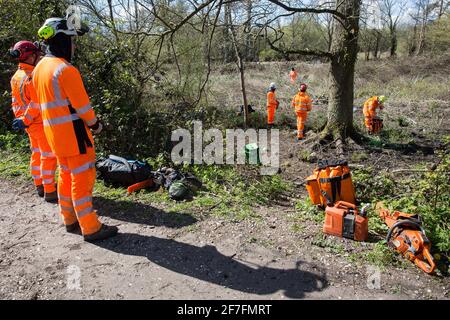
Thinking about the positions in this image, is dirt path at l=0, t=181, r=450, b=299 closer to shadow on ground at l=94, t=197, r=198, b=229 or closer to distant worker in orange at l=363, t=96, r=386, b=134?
shadow on ground at l=94, t=197, r=198, b=229

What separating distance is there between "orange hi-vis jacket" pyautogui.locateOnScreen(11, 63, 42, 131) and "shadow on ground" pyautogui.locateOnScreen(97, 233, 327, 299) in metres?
2.25

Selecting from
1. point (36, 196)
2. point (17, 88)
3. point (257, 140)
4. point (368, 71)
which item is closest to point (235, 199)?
point (36, 196)

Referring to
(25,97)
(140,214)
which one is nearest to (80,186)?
(140,214)

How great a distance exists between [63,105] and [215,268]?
7.71ft

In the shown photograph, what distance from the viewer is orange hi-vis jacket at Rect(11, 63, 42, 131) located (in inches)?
196

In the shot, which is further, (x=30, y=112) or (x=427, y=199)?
(x=30, y=112)

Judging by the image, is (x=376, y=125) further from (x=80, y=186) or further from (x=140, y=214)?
(x=80, y=186)

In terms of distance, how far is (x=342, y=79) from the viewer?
8.69m

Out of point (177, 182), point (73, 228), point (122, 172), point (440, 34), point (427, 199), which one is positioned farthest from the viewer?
point (440, 34)

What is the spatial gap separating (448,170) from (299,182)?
267 cm

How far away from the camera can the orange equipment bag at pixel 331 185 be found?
4824mm

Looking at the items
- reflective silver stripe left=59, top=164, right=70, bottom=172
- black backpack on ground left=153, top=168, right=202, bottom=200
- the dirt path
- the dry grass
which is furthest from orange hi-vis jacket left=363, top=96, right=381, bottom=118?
reflective silver stripe left=59, top=164, right=70, bottom=172

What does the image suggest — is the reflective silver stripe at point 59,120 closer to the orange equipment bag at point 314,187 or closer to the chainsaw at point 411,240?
the orange equipment bag at point 314,187
